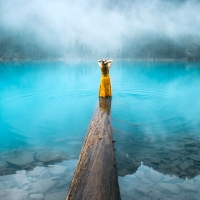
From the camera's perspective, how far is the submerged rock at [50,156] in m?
6.91

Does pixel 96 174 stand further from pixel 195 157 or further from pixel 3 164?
pixel 195 157

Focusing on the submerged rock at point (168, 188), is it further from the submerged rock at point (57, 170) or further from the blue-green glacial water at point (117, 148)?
the submerged rock at point (57, 170)

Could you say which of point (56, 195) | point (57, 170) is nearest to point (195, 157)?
point (57, 170)

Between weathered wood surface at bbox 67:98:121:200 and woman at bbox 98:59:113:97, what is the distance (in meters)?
6.80

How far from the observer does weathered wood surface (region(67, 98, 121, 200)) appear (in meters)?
3.81

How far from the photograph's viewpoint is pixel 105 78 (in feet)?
41.9

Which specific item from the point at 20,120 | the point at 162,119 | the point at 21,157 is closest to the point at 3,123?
the point at 20,120

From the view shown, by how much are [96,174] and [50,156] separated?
3.25 meters

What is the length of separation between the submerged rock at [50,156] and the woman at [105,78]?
633 cm

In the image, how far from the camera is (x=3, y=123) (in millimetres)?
10781

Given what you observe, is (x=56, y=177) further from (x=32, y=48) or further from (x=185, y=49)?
(x=185, y=49)

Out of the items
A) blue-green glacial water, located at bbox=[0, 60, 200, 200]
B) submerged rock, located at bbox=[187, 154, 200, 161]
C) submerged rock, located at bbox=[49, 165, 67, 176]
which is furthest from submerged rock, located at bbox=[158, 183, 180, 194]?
submerged rock, located at bbox=[49, 165, 67, 176]

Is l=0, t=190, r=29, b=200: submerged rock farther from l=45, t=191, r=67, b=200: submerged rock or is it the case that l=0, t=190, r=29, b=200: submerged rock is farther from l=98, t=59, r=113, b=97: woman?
l=98, t=59, r=113, b=97: woman

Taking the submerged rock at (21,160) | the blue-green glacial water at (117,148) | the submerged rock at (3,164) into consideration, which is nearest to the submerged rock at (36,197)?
the blue-green glacial water at (117,148)
